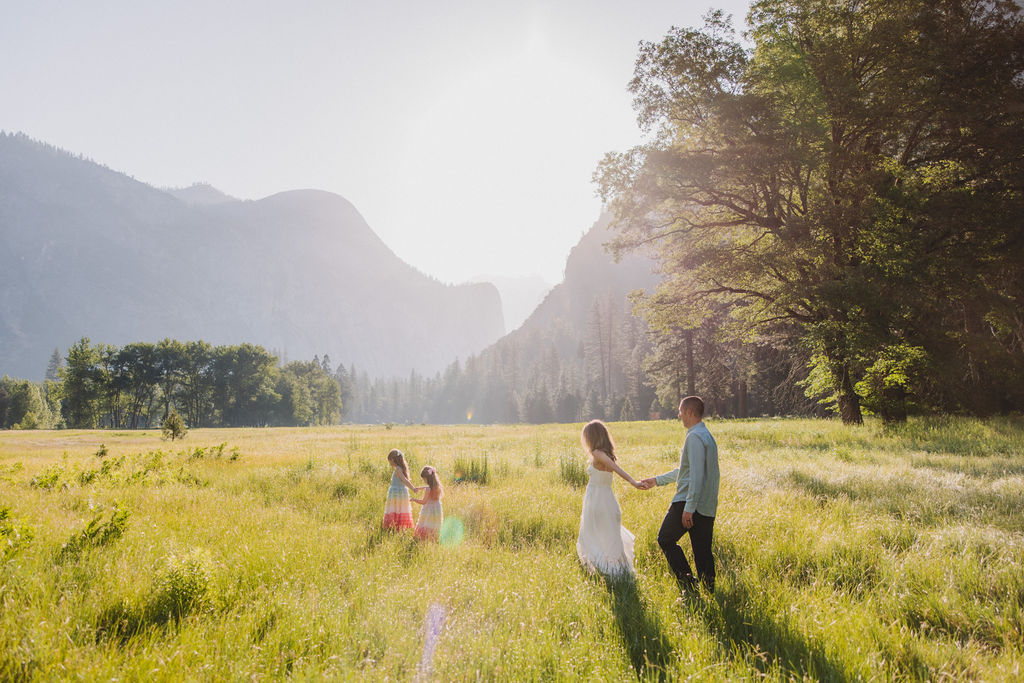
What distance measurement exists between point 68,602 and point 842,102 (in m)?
22.9

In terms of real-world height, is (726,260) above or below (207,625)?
above

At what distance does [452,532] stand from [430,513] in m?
0.51

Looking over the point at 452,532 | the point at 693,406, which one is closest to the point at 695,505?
the point at 693,406

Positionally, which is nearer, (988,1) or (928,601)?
(928,601)

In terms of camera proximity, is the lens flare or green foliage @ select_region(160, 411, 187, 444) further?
green foliage @ select_region(160, 411, 187, 444)

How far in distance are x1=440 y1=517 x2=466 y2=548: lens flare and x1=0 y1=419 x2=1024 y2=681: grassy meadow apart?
0.06 meters

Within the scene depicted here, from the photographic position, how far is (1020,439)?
13016 mm

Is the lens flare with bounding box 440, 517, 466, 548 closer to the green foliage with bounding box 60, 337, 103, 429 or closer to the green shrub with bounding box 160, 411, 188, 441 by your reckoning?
the green shrub with bounding box 160, 411, 188, 441

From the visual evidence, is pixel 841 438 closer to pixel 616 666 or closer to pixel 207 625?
pixel 616 666

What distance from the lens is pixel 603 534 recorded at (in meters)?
5.72

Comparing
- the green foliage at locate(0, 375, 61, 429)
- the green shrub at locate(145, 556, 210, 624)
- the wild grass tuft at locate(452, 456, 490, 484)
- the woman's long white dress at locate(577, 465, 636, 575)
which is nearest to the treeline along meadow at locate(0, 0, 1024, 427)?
the wild grass tuft at locate(452, 456, 490, 484)

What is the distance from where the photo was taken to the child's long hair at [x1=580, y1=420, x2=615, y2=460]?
602 cm

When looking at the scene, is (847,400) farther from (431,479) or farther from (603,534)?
(431,479)

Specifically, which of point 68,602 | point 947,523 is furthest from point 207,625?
point 947,523
